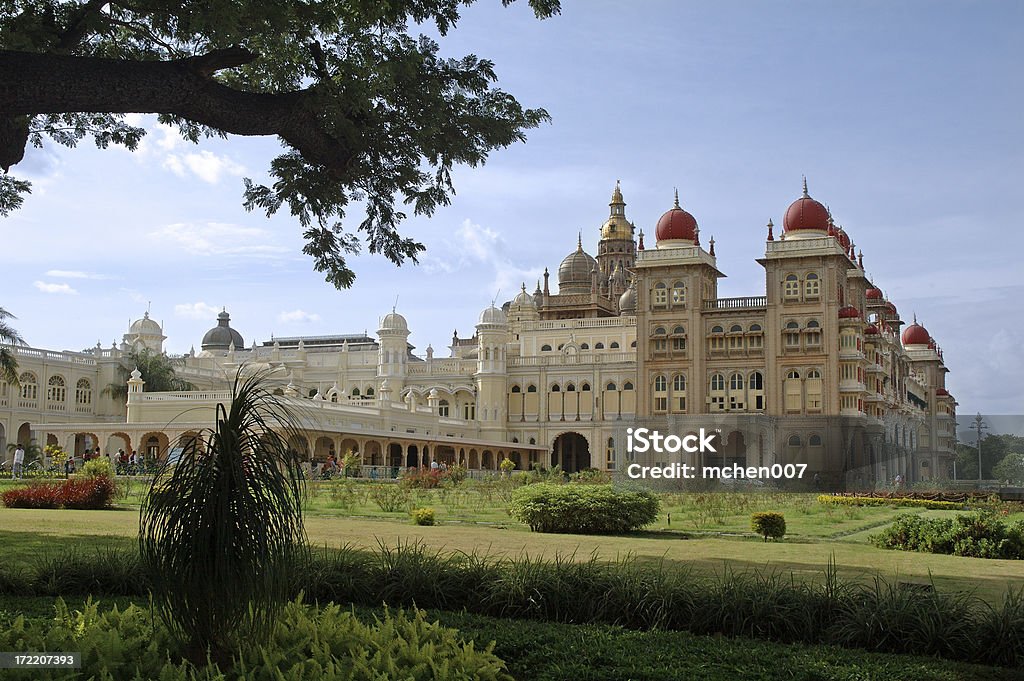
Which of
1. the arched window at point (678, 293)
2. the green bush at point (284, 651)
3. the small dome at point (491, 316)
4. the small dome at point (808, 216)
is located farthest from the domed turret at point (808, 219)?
the green bush at point (284, 651)

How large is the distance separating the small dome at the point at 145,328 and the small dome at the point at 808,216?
38.5 m

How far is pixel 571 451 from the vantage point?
226 feet

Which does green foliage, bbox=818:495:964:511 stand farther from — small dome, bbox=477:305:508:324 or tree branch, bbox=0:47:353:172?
small dome, bbox=477:305:508:324

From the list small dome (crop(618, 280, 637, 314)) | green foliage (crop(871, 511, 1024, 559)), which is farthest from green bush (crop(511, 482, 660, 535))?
small dome (crop(618, 280, 637, 314))

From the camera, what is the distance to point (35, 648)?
595 cm

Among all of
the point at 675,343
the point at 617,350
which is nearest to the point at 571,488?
the point at 675,343

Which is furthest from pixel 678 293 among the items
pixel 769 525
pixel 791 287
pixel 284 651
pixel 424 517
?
pixel 284 651

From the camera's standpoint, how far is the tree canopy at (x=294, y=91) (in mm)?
8695

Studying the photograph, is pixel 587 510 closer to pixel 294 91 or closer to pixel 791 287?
pixel 294 91

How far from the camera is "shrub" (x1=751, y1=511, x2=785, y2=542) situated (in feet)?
50.9

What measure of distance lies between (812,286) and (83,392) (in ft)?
126

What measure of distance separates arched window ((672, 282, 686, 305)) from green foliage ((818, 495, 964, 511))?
89.4 feet

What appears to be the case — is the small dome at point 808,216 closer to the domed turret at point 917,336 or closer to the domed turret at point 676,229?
the domed turret at point 676,229

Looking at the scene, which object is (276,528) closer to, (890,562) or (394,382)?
(890,562)
